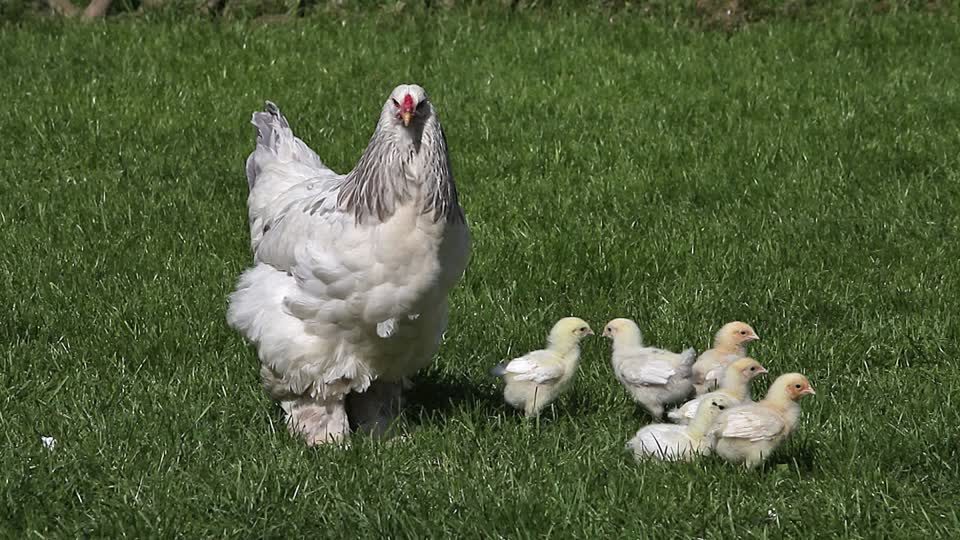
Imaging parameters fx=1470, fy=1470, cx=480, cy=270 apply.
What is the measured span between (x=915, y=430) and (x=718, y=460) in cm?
73

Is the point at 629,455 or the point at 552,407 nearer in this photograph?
the point at 629,455

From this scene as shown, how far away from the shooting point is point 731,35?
11.8 meters

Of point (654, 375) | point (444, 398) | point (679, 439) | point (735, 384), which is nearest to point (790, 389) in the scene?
point (735, 384)

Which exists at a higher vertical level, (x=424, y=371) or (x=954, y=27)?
(x=954, y=27)

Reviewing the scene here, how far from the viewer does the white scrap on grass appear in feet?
17.1

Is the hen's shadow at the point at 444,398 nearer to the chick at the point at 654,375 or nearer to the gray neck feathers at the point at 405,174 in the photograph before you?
the chick at the point at 654,375

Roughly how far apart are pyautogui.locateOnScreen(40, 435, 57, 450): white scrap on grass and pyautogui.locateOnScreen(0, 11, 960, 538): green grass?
0.27ft

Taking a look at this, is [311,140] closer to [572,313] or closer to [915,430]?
[572,313]

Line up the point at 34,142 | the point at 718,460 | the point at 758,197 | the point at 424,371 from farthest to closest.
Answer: the point at 34,142, the point at 758,197, the point at 424,371, the point at 718,460

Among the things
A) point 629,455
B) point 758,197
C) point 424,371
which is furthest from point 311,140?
point 629,455

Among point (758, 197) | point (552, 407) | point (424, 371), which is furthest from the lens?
point (758, 197)

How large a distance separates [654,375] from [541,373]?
0.43 metres

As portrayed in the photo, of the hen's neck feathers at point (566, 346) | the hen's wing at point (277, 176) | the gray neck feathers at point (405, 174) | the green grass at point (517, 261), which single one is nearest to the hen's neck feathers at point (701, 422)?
the green grass at point (517, 261)

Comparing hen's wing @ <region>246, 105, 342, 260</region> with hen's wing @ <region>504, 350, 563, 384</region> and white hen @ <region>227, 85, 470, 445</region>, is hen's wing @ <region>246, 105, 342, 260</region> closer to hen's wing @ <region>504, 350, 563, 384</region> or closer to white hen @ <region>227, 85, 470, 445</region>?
white hen @ <region>227, 85, 470, 445</region>
